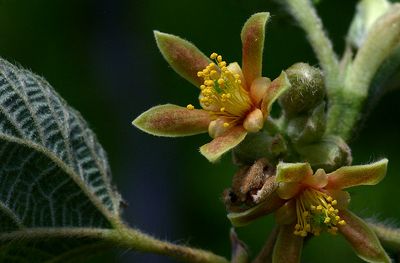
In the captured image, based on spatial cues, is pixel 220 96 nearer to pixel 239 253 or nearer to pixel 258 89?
pixel 258 89

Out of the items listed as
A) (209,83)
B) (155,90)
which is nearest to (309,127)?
(209,83)

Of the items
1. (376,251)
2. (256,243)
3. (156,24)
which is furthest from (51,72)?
(376,251)

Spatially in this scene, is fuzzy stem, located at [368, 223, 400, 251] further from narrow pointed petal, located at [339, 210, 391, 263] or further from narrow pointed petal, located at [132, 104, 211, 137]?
narrow pointed petal, located at [132, 104, 211, 137]

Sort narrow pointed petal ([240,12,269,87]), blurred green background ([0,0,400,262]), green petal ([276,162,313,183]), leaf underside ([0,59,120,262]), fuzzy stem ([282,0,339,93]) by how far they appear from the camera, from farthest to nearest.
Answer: blurred green background ([0,0,400,262]), fuzzy stem ([282,0,339,93]), leaf underside ([0,59,120,262]), narrow pointed petal ([240,12,269,87]), green petal ([276,162,313,183])

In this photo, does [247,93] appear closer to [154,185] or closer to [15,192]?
[15,192]

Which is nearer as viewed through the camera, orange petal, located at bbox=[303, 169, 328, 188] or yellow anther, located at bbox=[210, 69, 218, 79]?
orange petal, located at bbox=[303, 169, 328, 188]

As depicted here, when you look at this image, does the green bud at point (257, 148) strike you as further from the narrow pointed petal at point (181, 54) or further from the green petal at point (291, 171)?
the narrow pointed petal at point (181, 54)

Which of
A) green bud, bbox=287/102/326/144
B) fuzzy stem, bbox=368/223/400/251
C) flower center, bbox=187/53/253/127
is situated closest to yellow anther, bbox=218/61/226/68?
flower center, bbox=187/53/253/127

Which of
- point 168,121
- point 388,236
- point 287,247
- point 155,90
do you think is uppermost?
point 168,121
